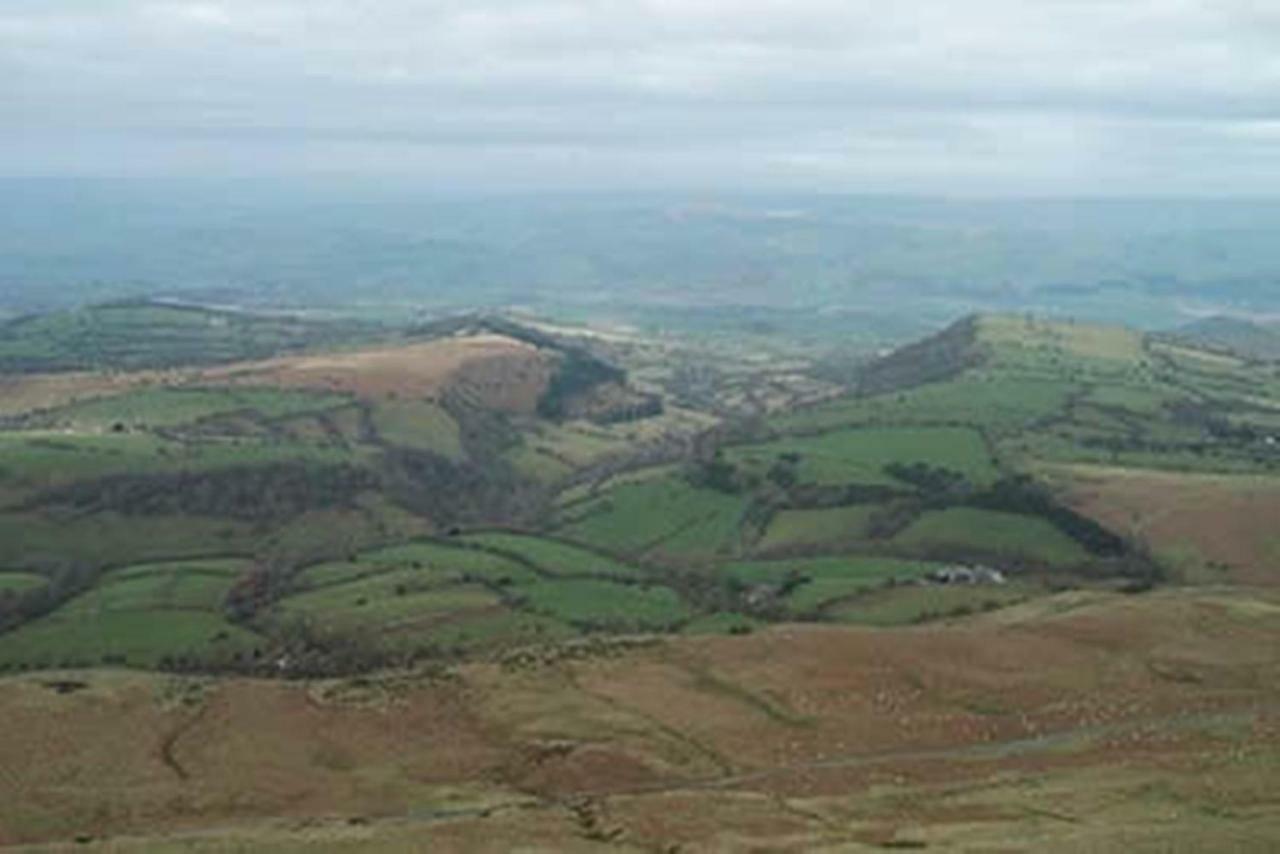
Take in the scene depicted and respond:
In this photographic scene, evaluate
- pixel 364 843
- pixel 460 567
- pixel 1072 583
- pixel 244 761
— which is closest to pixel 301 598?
pixel 460 567

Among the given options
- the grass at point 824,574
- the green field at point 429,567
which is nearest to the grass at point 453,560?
the green field at point 429,567

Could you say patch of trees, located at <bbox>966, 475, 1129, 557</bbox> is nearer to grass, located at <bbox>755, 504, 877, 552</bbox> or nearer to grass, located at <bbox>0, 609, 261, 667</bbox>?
grass, located at <bbox>755, 504, 877, 552</bbox>

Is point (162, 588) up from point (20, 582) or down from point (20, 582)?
up

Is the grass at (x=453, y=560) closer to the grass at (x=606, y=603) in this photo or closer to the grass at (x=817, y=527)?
the grass at (x=606, y=603)

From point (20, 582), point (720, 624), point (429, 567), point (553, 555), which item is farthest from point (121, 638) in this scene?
point (720, 624)

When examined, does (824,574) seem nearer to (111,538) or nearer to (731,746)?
(731,746)

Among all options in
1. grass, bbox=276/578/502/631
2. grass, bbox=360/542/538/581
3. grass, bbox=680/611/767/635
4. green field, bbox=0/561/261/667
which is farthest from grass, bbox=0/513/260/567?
grass, bbox=680/611/767/635

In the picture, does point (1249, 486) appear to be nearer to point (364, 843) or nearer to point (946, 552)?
point (946, 552)
